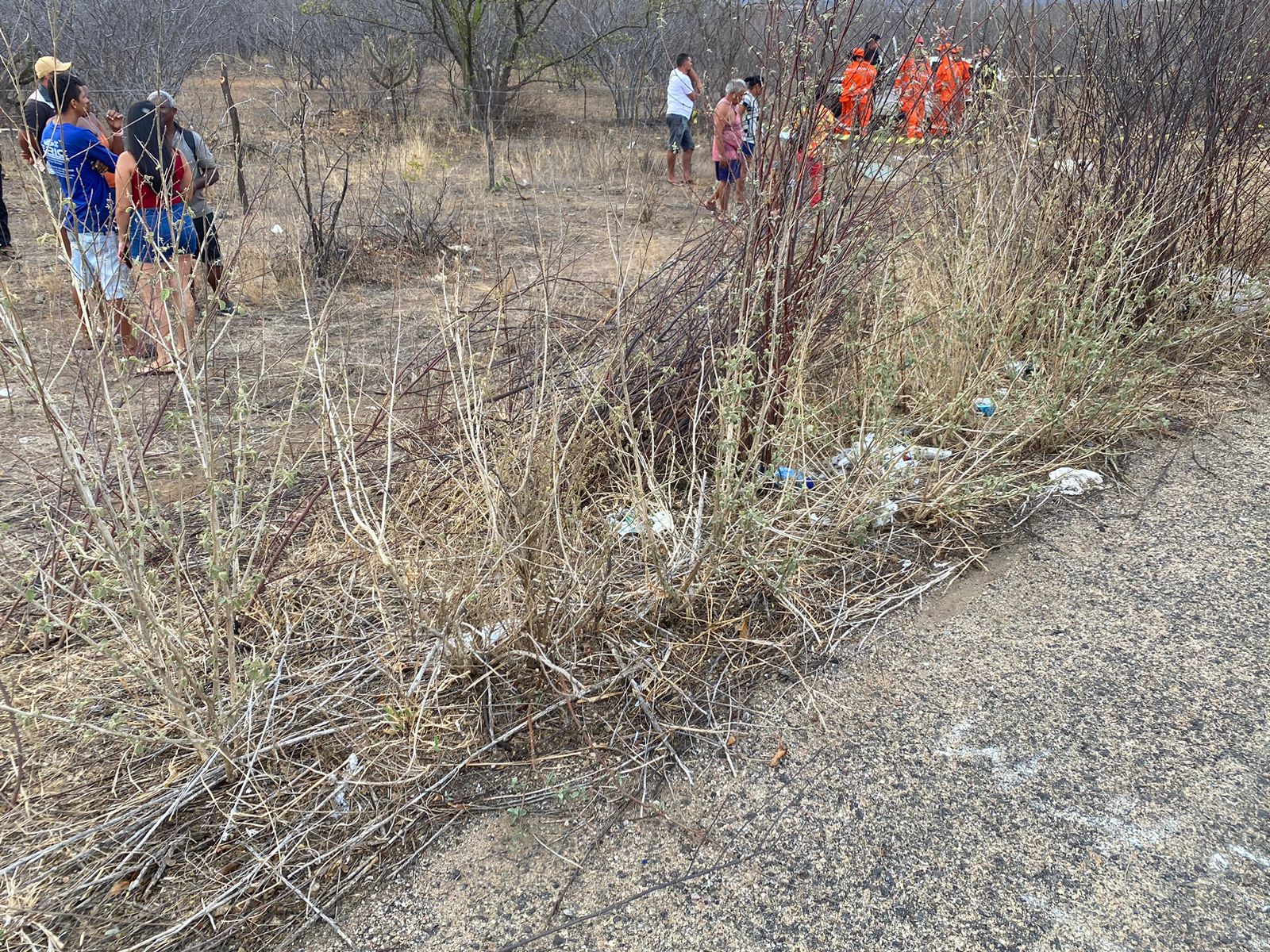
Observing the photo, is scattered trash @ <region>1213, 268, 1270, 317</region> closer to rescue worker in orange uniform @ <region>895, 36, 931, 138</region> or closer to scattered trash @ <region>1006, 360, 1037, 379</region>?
scattered trash @ <region>1006, 360, 1037, 379</region>

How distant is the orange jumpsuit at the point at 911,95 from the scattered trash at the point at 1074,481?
1345 mm

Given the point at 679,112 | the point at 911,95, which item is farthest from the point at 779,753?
the point at 679,112

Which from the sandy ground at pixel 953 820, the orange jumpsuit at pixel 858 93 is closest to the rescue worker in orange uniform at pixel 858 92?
the orange jumpsuit at pixel 858 93

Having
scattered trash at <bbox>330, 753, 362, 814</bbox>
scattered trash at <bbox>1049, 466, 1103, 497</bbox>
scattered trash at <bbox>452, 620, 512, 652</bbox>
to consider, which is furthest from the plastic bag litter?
scattered trash at <bbox>330, 753, 362, 814</bbox>

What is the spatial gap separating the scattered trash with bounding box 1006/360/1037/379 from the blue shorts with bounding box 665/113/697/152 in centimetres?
655

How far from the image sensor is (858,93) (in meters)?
2.80

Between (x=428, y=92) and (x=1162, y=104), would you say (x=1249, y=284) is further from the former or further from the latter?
(x=428, y=92)

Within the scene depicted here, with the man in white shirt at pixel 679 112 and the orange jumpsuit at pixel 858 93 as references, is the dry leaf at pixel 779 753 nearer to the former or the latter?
the orange jumpsuit at pixel 858 93

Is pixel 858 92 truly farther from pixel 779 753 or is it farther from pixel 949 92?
pixel 779 753

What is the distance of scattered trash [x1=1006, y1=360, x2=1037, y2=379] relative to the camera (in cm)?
324

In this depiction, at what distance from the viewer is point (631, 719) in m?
2.09

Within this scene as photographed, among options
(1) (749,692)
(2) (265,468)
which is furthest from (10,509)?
(1) (749,692)

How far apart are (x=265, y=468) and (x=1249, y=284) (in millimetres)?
4417

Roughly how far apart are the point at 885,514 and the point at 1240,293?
2.60 m
